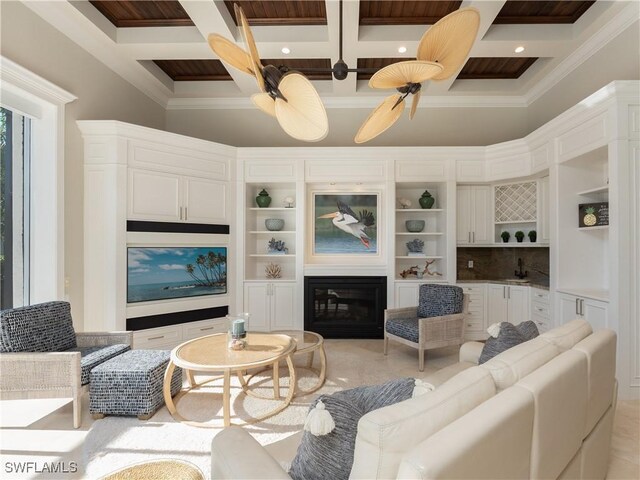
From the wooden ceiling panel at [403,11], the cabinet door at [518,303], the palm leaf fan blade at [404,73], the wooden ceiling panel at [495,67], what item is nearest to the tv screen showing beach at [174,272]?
the palm leaf fan blade at [404,73]

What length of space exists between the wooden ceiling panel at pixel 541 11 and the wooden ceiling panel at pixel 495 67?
651 millimetres

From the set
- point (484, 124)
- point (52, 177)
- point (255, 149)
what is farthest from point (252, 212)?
point (484, 124)

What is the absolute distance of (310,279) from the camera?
4512 mm

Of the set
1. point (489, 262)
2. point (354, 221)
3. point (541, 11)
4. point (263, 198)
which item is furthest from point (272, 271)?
point (541, 11)

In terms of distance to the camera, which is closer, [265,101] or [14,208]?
[265,101]

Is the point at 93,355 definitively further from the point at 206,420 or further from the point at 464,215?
the point at 464,215

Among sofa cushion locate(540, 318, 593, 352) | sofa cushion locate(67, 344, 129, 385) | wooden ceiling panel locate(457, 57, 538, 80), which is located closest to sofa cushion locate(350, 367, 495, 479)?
sofa cushion locate(540, 318, 593, 352)

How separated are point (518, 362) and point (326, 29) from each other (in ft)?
11.7

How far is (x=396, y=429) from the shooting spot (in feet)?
2.77

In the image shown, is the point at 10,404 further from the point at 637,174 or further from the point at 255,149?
the point at 637,174

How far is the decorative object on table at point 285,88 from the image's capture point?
1.64m

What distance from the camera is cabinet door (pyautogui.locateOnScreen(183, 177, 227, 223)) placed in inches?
158

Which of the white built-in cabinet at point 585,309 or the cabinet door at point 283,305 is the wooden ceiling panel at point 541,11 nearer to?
the white built-in cabinet at point 585,309

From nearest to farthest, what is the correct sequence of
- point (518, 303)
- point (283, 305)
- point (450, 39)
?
point (450, 39), point (518, 303), point (283, 305)
